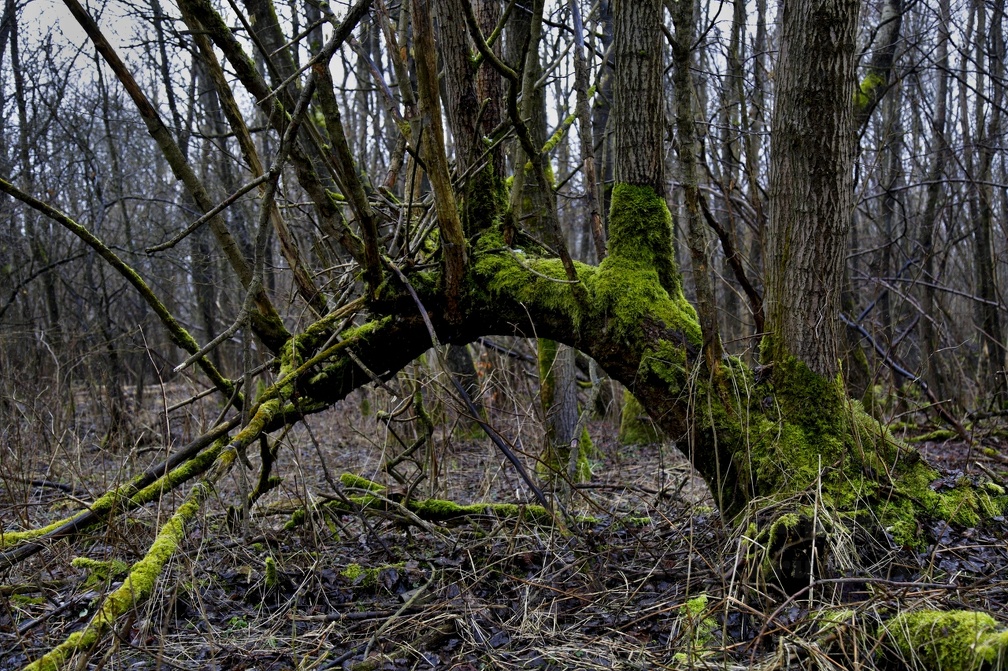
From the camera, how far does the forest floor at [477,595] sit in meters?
2.53

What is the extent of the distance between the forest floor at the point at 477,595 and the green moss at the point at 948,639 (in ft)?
0.23

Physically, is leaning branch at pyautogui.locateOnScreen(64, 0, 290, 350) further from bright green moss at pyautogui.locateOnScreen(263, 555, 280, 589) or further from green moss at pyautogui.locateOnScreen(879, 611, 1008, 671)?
green moss at pyautogui.locateOnScreen(879, 611, 1008, 671)

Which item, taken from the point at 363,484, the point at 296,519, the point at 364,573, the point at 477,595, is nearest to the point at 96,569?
the point at 296,519

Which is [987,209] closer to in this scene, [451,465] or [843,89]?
[843,89]

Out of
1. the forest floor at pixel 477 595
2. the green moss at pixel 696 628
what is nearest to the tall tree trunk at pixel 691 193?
the forest floor at pixel 477 595

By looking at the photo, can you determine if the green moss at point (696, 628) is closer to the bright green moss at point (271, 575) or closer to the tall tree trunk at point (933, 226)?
the bright green moss at point (271, 575)

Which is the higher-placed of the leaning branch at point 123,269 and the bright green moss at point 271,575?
the leaning branch at point 123,269

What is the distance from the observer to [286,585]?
3.66m

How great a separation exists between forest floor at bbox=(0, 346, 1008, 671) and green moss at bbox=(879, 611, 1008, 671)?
2.8 inches

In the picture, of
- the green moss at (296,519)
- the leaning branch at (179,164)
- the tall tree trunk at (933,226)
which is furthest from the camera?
the tall tree trunk at (933,226)

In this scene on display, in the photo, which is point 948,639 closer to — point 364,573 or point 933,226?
point 364,573

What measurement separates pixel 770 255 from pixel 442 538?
7.77 ft

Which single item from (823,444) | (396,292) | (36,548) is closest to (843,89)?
(823,444)

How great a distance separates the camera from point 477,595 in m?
3.51
